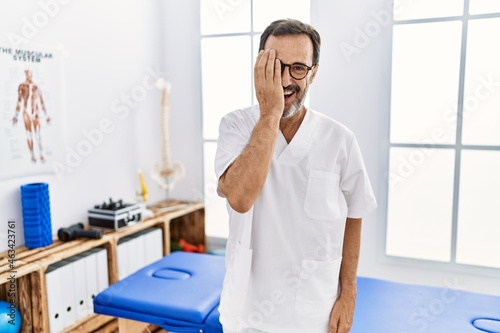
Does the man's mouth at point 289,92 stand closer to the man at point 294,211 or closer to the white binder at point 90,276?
the man at point 294,211

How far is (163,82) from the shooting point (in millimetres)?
3195

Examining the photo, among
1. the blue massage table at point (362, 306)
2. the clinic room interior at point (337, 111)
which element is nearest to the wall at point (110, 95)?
A: the clinic room interior at point (337, 111)

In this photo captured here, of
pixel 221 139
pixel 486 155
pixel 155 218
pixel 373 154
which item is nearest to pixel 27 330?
pixel 155 218

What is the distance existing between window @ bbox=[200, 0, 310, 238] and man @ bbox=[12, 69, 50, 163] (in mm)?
1293

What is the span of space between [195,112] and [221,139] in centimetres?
218

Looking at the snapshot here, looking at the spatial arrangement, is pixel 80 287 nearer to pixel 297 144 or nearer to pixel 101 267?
pixel 101 267

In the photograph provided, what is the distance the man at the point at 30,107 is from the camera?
2281 millimetres

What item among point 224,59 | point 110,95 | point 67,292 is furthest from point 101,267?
point 224,59

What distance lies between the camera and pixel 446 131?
8.81ft

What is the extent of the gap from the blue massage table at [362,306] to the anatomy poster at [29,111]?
2.84 feet

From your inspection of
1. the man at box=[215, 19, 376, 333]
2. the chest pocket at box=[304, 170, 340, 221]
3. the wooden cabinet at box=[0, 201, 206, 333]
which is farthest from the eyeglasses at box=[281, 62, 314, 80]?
the wooden cabinet at box=[0, 201, 206, 333]

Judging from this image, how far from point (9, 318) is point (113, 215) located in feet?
2.54

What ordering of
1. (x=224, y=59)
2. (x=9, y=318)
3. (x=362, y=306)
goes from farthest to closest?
(x=224, y=59), (x=9, y=318), (x=362, y=306)

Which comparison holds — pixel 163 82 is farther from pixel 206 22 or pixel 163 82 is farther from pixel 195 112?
pixel 206 22
